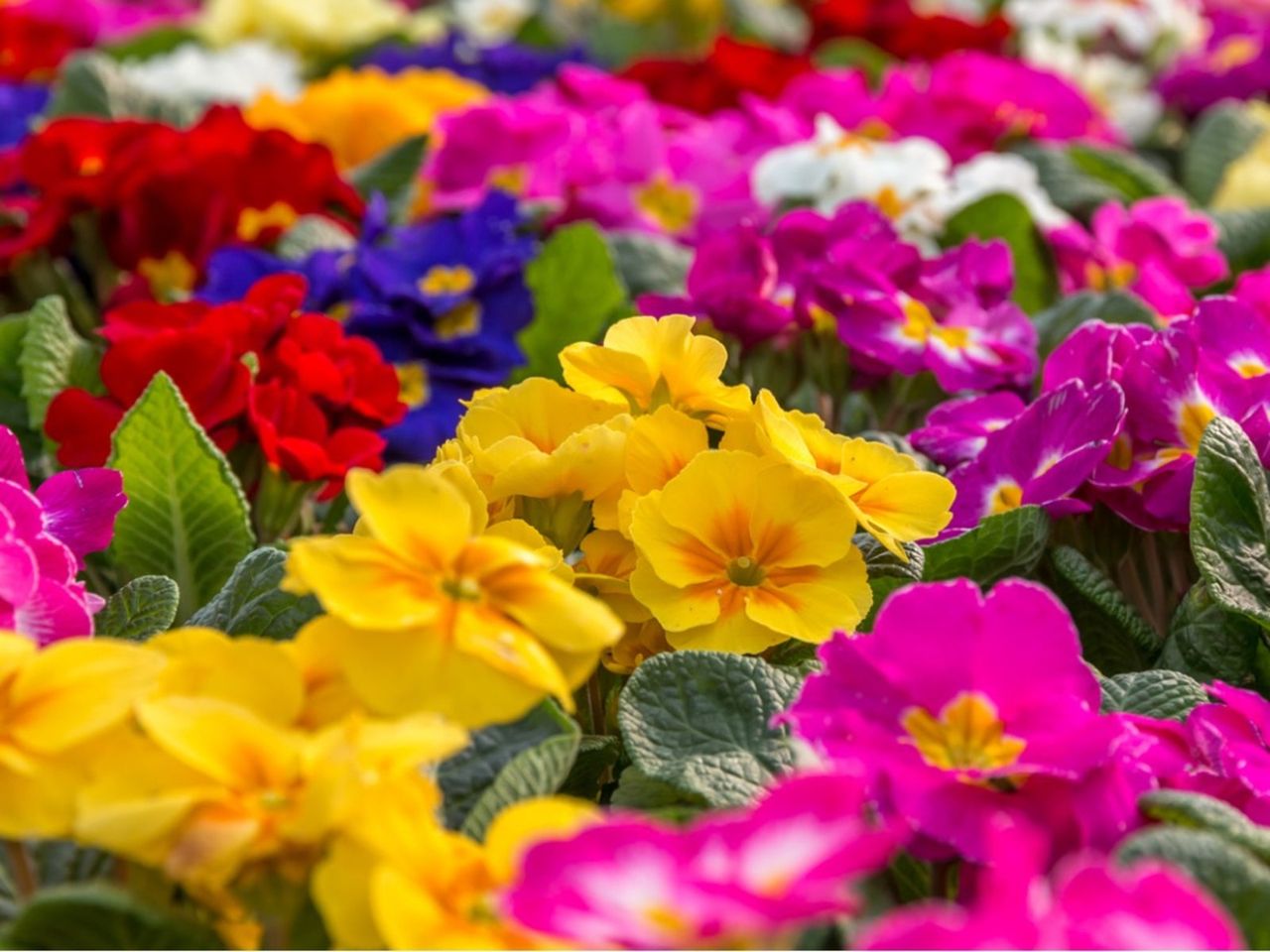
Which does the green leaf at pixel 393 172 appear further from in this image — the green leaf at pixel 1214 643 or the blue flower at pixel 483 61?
the green leaf at pixel 1214 643

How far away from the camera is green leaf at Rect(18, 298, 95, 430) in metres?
1.48

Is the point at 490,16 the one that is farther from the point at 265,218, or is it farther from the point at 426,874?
the point at 426,874

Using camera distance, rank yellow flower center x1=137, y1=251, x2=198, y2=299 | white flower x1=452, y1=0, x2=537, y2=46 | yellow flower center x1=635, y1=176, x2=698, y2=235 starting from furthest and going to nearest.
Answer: white flower x1=452, y1=0, x2=537, y2=46, yellow flower center x1=635, y1=176, x2=698, y2=235, yellow flower center x1=137, y1=251, x2=198, y2=299

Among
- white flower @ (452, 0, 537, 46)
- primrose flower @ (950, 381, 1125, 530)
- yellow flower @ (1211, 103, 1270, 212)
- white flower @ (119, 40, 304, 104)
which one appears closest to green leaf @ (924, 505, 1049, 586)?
primrose flower @ (950, 381, 1125, 530)

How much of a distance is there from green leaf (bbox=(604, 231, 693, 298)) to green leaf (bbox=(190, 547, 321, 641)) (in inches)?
39.0

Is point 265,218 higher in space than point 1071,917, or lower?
lower

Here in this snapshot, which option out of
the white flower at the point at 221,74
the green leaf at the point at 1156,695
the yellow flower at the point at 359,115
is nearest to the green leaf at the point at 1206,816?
the green leaf at the point at 1156,695

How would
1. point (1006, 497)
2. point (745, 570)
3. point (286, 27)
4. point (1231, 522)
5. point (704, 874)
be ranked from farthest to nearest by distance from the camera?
point (286, 27) → point (1006, 497) → point (1231, 522) → point (745, 570) → point (704, 874)

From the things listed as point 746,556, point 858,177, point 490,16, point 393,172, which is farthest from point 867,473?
point 490,16

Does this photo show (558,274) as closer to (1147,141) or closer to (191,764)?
(191,764)

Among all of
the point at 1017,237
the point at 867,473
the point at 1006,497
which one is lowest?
the point at 1017,237

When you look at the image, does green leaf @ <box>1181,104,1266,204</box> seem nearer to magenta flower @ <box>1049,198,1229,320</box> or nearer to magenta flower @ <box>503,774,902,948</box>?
magenta flower @ <box>1049,198,1229,320</box>

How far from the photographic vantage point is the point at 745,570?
101cm

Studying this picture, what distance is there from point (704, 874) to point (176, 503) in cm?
76
